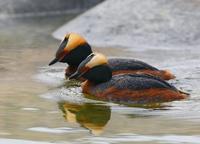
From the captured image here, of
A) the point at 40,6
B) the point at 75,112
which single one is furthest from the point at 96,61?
the point at 40,6

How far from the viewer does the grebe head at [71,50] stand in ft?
39.9

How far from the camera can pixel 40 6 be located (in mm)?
21203

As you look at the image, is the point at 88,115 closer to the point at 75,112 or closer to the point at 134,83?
the point at 75,112

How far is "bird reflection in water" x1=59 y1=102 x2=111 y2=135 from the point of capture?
882 centimetres

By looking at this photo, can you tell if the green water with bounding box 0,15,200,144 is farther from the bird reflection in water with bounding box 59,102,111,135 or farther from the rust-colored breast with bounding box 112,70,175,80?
the rust-colored breast with bounding box 112,70,175,80

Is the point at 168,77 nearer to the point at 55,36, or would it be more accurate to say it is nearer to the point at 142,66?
the point at 142,66

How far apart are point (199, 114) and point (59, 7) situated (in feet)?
41.9

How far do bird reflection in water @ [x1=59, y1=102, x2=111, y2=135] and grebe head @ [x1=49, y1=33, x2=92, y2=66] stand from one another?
2121 mm

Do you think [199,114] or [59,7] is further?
[59,7]

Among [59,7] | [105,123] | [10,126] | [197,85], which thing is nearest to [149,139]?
[105,123]

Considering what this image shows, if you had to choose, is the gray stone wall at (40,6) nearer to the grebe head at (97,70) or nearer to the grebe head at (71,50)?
the grebe head at (71,50)

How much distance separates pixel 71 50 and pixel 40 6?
9.14 metres

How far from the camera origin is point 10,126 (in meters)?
8.72

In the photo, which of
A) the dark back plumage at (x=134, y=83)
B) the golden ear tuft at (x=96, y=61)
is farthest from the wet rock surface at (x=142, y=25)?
the dark back plumage at (x=134, y=83)
